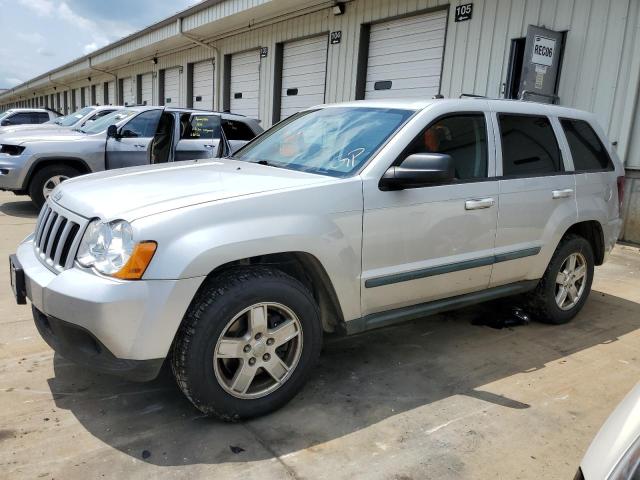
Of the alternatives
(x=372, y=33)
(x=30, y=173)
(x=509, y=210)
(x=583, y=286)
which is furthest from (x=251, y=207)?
(x=372, y=33)

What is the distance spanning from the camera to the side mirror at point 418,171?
9.41ft

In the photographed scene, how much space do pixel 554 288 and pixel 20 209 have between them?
823 cm

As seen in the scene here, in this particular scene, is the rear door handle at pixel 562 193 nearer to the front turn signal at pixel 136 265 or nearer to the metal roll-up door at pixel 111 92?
the front turn signal at pixel 136 265

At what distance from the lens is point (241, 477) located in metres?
2.30

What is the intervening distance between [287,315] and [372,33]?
→ 9564 millimetres

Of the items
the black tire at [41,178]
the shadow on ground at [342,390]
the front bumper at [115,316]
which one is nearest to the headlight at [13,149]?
the black tire at [41,178]

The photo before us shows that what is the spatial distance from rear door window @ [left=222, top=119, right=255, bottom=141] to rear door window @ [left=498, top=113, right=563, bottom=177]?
5.93 meters

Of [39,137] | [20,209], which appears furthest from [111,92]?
[39,137]

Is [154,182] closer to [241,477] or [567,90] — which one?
[241,477]

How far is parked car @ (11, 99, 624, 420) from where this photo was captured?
2369mm

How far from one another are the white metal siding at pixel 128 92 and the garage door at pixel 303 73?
512 inches

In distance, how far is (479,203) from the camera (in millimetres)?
3428

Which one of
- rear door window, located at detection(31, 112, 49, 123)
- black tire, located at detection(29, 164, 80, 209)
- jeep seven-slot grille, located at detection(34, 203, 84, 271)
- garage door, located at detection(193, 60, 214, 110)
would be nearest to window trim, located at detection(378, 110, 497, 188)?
jeep seven-slot grille, located at detection(34, 203, 84, 271)

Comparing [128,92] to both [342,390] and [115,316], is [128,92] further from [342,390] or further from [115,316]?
[115,316]
